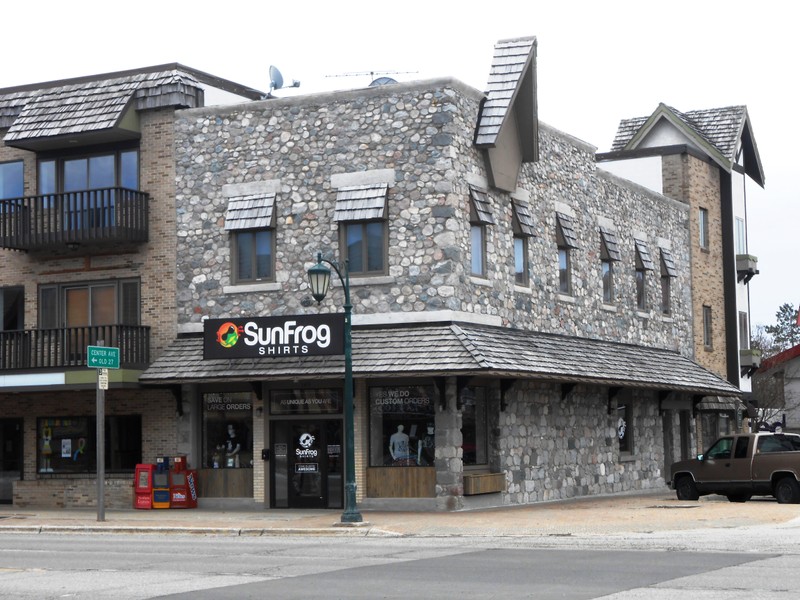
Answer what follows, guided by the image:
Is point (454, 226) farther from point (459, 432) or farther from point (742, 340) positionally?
point (742, 340)

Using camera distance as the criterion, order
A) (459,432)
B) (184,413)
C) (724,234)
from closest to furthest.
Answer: (459,432)
(184,413)
(724,234)

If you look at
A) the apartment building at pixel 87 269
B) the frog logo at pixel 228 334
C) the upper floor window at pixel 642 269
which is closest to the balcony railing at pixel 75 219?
the apartment building at pixel 87 269

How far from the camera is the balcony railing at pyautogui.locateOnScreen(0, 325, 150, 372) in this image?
29.1 meters

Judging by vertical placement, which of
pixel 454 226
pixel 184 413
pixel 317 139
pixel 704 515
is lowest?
pixel 704 515

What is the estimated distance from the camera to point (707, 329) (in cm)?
4325

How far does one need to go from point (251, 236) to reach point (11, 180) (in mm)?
6635

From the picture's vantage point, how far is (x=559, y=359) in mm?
29766

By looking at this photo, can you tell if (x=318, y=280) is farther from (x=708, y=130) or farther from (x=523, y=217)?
(x=708, y=130)

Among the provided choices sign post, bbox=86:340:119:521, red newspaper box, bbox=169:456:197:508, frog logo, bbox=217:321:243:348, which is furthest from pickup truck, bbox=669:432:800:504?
sign post, bbox=86:340:119:521

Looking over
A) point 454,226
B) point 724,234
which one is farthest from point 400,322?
point 724,234

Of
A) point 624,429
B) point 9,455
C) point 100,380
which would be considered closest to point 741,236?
point 624,429

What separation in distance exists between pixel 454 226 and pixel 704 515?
745 cm

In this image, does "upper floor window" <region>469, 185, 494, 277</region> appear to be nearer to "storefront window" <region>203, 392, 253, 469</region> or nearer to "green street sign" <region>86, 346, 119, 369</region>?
"storefront window" <region>203, 392, 253, 469</region>

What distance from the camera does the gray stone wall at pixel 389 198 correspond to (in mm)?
27000
